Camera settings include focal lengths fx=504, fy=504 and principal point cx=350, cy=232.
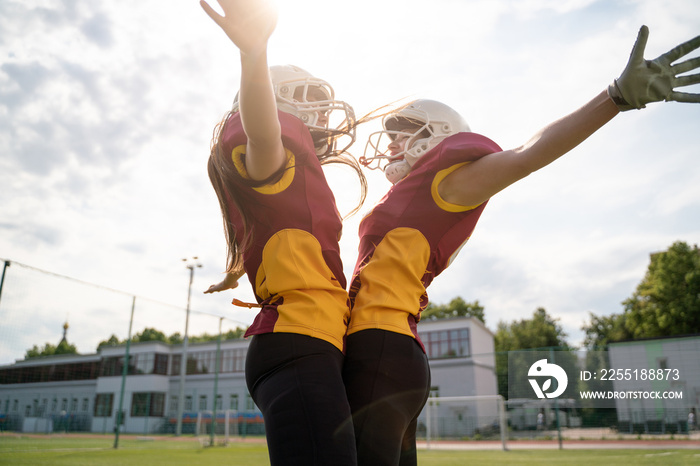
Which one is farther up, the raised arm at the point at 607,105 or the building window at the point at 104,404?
the raised arm at the point at 607,105

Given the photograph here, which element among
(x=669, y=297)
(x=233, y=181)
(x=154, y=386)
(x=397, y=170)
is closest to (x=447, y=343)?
(x=669, y=297)

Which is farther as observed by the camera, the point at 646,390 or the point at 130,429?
the point at 130,429

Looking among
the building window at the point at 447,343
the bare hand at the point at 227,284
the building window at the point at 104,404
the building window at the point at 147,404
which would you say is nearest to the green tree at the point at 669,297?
the building window at the point at 447,343

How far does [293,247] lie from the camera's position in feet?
5.91

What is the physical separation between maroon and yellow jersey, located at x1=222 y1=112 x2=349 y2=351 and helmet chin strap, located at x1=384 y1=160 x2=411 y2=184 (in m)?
0.55

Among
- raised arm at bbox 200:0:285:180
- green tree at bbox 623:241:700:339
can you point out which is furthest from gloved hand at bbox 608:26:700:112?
green tree at bbox 623:241:700:339

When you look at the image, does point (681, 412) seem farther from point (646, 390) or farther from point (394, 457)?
point (394, 457)

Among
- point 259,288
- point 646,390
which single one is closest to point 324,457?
point 259,288

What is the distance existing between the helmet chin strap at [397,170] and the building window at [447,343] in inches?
1488

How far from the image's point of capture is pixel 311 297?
1.76 meters

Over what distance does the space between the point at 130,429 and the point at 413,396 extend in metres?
22.8

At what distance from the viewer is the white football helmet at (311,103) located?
7.04ft

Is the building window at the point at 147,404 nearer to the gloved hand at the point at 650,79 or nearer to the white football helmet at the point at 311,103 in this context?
the white football helmet at the point at 311,103

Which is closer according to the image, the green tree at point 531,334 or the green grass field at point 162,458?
the green grass field at point 162,458
